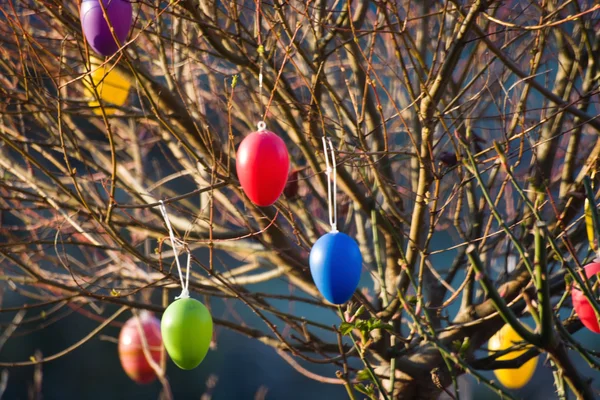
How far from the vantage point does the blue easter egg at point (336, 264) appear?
6.03 feet

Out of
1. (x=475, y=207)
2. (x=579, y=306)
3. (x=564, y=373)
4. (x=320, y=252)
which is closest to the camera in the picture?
(x=564, y=373)

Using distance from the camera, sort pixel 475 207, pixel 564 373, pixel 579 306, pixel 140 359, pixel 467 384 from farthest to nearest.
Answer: pixel 467 384
pixel 140 359
pixel 475 207
pixel 579 306
pixel 564 373

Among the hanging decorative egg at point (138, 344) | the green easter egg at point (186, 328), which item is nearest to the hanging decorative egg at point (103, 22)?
the green easter egg at point (186, 328)

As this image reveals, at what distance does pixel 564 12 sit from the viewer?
307cm

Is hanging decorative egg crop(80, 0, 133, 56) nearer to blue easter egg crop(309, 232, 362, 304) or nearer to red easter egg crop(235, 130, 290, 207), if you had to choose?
red easter egg crop(235, 130, 290, 207)

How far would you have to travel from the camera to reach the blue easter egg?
1.84m

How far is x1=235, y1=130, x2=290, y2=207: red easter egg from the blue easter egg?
23cm

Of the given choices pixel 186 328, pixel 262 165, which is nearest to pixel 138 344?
pixel 186 328

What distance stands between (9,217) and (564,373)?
6.48m

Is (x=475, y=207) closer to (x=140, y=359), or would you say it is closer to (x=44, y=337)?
(x=140, y=359)

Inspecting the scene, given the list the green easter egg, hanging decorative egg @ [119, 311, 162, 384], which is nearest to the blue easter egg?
the green easter egg

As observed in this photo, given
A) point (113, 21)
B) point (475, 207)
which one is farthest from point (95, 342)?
point (113, 21)

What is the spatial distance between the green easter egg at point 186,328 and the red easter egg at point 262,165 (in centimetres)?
38

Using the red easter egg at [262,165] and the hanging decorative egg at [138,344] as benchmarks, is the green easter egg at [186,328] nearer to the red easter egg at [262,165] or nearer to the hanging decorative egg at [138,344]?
the red easter egg at [262,165]
